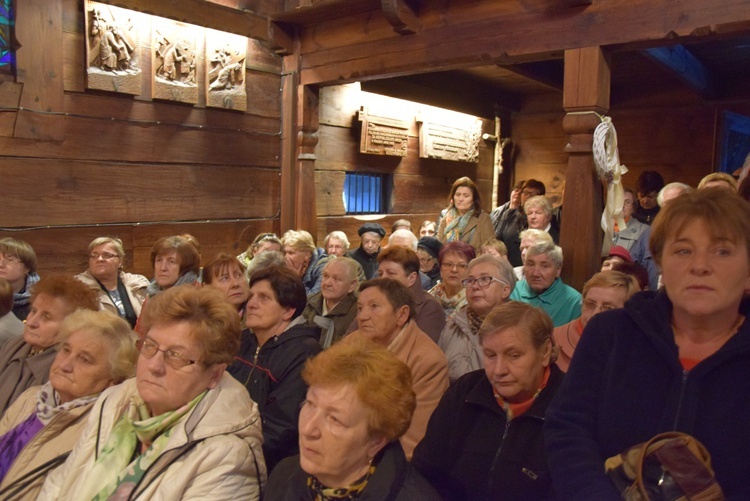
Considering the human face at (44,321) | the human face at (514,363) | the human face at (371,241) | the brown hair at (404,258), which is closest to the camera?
the human face at (514,363)

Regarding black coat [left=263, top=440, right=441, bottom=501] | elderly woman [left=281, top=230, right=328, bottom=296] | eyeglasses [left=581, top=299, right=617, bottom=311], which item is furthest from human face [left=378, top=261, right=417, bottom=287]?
black coat [left=263, top=440, right=441, bottom=501]

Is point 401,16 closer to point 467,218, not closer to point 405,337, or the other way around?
point 467,218

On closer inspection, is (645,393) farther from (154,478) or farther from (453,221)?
(453,221)

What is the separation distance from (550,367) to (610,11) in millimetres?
2674

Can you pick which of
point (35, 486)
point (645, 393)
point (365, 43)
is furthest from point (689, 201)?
point (365, 43)

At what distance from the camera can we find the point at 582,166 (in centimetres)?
394

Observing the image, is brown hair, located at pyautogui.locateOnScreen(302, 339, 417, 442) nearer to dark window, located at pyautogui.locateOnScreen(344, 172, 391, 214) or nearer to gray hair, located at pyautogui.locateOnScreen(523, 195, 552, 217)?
gray hair, located at pyautogui.locateOnScreen(523, 195, 552, 217)

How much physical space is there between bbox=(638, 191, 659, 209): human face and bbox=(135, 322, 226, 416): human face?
4.42 m

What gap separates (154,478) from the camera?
1.66 meters

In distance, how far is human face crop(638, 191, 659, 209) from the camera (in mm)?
5129

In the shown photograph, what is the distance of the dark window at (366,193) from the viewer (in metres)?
6.36

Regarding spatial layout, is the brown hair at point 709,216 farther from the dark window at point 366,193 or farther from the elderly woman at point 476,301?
the dark window at point 366,193

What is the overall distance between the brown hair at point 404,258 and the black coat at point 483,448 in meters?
1.71

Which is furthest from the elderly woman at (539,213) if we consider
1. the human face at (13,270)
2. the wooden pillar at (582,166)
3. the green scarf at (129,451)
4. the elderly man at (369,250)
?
the human face at (13,270)
